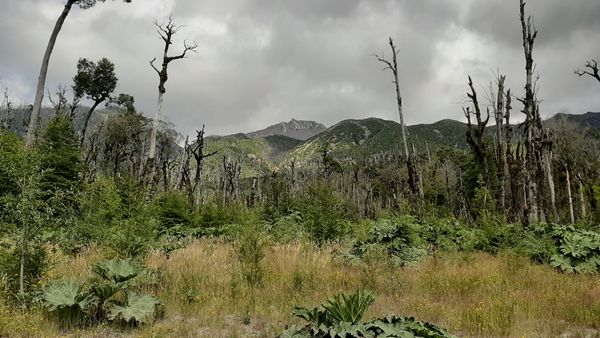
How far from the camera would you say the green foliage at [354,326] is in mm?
4484

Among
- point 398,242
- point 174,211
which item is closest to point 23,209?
point 398,242

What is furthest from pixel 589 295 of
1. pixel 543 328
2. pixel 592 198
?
pixel 592 198

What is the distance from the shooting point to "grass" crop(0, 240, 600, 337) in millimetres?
6055

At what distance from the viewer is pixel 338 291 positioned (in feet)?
27.7

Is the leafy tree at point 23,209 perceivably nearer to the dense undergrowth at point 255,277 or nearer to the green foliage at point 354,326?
the dense undergrowth at point 255,277

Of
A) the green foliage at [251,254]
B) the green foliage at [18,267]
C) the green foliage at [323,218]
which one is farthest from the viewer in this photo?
the green foliage at [323,218]

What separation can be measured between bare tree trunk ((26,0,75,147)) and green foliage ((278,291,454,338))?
14.0 m

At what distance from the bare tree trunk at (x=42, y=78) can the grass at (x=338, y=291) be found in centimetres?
665

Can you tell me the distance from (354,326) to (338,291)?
3825 mm

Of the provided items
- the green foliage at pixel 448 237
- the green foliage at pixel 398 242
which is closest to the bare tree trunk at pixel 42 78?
the green foliage at pixel 398 242

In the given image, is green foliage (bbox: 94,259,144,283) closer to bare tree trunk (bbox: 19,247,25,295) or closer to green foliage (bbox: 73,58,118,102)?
bare tree trunk (bbox: 19,247,25,295)

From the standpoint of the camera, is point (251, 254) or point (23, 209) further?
point (251, 254)

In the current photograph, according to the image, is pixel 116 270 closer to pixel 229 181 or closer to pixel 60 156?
pixel 60 156

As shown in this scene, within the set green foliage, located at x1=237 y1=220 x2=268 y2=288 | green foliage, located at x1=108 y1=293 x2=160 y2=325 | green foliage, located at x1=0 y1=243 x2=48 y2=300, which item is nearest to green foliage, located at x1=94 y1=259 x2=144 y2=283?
green foliage, located at x1=108 y1=293 x2=160 y2=325
